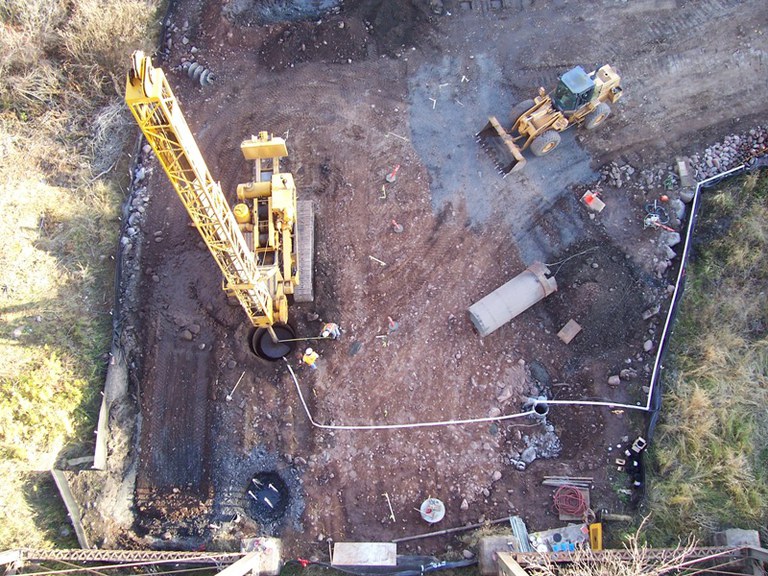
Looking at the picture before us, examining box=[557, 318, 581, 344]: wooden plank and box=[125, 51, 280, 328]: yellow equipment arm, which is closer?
box=[125, 51, 280, 328]: yellow equipment arm

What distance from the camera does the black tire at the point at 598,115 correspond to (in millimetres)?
15258

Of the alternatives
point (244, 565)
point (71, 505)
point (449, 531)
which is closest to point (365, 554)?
point (449, 531)

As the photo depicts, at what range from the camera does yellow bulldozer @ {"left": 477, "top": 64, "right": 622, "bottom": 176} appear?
14.6 metres

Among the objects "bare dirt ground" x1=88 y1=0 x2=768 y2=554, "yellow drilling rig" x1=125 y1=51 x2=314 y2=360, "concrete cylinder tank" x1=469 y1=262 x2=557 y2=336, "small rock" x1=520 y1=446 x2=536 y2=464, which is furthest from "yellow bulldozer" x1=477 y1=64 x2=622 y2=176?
"small rock" x1=520 y1=446 x2=536 y2=464

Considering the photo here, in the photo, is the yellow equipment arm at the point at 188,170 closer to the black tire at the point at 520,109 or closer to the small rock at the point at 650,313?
the black tire at the point at 520,109

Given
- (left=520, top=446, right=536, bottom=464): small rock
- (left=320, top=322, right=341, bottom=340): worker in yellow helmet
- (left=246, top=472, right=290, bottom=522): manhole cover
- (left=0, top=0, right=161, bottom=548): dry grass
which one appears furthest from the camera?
(left=320, top=322, right=341, bottom=340): worker in yellow helmet

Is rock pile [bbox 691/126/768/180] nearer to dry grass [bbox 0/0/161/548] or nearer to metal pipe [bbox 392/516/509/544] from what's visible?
metal pipe [bbox 392/516/509/544]

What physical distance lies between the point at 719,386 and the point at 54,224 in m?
16.7

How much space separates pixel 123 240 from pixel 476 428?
10309mm

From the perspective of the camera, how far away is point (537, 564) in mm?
11203

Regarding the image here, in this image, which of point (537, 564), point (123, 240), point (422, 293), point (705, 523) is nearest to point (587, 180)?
point (422, 293)

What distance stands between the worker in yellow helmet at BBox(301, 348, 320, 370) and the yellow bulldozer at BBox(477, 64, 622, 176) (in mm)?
6921

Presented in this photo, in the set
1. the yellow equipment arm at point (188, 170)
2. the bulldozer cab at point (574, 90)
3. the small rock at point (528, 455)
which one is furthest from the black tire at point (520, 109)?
the small rock at point (528, 455)

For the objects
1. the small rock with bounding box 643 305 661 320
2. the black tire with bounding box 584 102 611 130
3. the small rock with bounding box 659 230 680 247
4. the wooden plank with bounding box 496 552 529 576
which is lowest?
the wooden plank with bounding box 496 552 529 576
